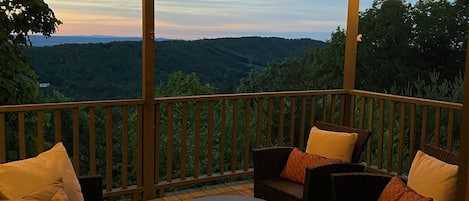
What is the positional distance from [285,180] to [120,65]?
2.20 metres

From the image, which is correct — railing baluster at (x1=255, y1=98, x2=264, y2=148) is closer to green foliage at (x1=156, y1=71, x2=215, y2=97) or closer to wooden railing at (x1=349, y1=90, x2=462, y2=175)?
green foliage at (x1=156, y1=71, x2=215, y2=97)

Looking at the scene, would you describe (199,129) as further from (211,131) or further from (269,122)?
(269,122)

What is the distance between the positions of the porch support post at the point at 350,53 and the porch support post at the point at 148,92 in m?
2.15

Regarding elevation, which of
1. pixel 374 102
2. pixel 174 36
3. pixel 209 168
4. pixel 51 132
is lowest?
pixel 209 168

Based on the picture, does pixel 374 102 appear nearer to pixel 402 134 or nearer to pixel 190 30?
pixel 402 134

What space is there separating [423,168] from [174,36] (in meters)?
2.98

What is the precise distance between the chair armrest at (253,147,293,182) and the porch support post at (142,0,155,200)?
96 cm

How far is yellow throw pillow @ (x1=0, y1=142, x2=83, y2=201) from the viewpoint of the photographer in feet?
7.29

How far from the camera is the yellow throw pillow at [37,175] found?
222cm

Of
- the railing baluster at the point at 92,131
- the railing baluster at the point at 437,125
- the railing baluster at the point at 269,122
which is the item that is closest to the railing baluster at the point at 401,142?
the railing baluster at the point at 437,125

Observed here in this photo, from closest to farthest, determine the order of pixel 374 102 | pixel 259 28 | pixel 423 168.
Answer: pixel 423 168, pixel 374 102, pixel 259 28

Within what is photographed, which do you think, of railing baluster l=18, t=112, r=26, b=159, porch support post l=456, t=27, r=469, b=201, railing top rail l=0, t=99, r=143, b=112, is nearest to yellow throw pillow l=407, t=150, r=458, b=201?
porch support post l=456, t=27, r=469, b=201

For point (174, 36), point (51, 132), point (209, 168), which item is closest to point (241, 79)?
point (174, 36)

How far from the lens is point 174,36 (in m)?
4.96
